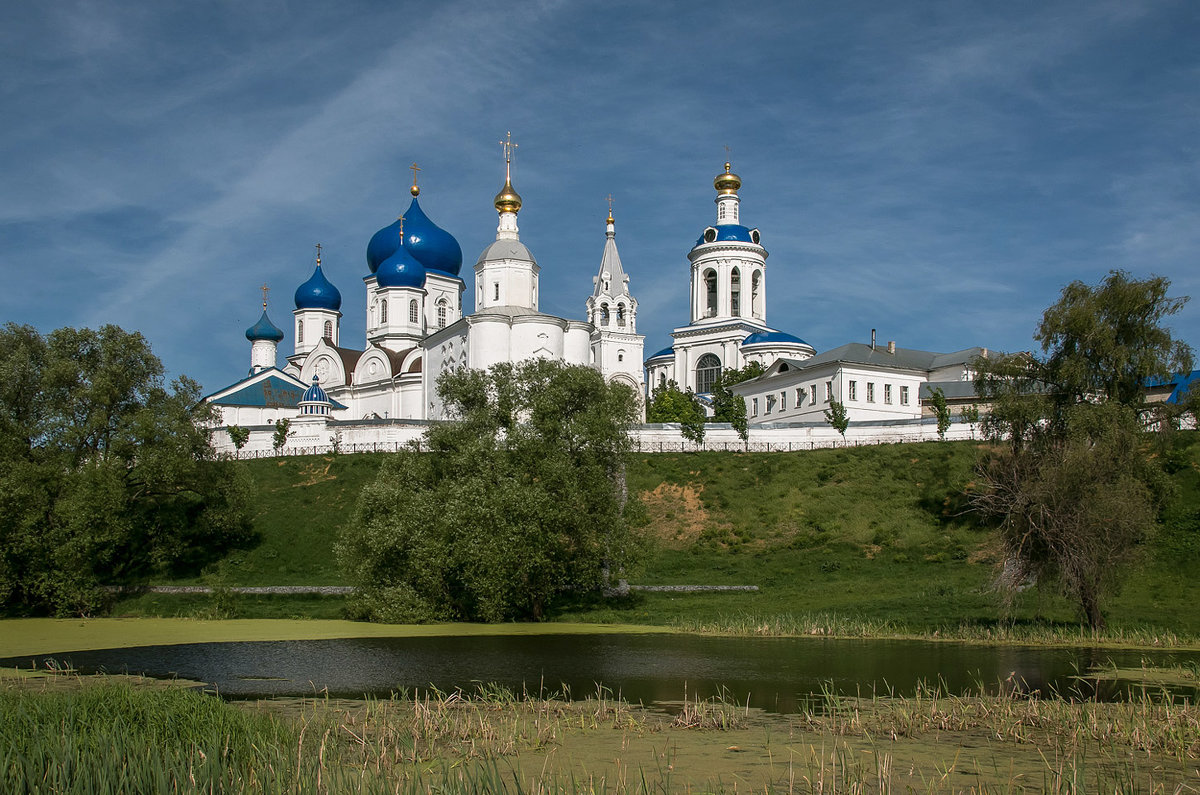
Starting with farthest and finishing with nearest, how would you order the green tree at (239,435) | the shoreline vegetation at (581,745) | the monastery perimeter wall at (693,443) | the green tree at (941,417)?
the green tree at (239,435), the monastery perimeter wall at (693,443), the green tree at (941,417), the shoreline vegetation at (581,745)

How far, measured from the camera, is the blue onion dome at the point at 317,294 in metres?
80.4

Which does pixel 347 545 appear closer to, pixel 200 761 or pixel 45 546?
pixel 45 546

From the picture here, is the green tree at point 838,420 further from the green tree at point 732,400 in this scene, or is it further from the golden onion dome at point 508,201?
the golden onion dome at point 508,201

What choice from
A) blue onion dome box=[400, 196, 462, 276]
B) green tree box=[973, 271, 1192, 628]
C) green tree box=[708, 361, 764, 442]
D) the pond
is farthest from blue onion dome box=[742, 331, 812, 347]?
the pond

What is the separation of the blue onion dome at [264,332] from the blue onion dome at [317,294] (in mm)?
2832

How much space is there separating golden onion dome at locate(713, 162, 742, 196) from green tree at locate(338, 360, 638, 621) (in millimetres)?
53599

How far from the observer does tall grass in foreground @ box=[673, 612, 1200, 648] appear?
66.5 feet

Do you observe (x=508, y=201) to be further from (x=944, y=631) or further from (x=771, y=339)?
(x=944, y=631)

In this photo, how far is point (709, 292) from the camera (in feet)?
261

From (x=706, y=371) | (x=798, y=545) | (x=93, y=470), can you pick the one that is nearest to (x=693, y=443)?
(x=798, y=545)

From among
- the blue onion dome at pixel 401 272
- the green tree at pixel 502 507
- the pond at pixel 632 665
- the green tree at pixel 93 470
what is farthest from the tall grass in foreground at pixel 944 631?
the blue onion dome at pixel 401 272

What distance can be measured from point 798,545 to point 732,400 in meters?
23.5

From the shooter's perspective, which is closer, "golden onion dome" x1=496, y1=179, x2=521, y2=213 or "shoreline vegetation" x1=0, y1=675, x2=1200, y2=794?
"shoreline vegetation" x1=0, y1=675, x2=1200, y2=794

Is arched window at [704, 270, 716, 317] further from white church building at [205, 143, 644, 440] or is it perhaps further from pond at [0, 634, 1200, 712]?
pond at [0, 634, 1200, 712]
